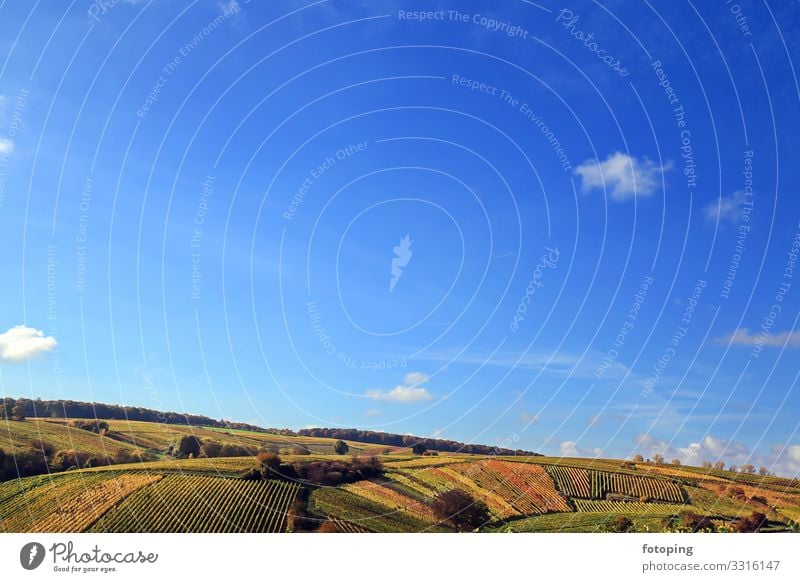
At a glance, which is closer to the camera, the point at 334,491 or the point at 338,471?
the point at 334,491

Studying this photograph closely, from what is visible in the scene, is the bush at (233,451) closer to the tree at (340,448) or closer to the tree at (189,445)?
the tree at (189,445)

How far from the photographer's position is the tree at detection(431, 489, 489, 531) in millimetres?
44625

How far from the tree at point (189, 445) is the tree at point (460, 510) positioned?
19.9 meters

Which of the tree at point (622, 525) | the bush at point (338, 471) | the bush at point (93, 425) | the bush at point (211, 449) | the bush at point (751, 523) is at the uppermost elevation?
the bush at point (93, 425)

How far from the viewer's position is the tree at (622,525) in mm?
44719

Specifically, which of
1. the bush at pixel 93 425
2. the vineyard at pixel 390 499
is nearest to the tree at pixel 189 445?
the bush at pixel 93 425

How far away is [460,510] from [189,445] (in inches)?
892

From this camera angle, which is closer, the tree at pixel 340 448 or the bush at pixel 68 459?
the bush at pixel 68 459

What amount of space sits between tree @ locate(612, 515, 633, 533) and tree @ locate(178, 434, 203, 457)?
31838mm

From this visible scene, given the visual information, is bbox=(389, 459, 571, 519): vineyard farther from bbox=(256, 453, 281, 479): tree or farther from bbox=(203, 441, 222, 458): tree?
bbox=(203, 441, 222, 458): tree

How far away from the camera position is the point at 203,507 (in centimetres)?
4319

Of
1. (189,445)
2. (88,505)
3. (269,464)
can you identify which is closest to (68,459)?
(189,445)

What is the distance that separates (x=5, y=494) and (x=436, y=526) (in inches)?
1158

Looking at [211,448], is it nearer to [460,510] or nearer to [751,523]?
[460,510]
